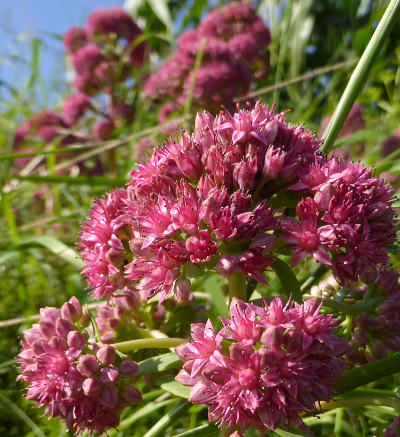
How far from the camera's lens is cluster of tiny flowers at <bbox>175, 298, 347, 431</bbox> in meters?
0.70

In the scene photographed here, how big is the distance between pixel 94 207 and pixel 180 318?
1.04 ft

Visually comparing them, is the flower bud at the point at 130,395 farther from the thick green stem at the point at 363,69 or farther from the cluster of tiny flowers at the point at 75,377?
the thick green stem at the point at 363,69

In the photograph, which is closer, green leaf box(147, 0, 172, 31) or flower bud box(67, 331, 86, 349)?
flower bud box(67, 331, 86, 349)

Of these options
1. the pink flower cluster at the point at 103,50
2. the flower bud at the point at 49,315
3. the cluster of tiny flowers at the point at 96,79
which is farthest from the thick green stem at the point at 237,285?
the pink flower cluster at the point at 103,50

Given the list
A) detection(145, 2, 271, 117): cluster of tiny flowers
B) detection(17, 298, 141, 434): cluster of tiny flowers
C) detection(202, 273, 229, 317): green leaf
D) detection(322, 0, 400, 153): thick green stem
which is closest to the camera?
detection(17, 298, 141, 434): cluster of tiny flowers

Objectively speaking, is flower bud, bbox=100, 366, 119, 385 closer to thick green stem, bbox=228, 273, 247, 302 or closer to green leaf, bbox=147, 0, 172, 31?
thick green stem, bbox=228, 273, 247, 302

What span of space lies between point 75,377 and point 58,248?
0.63m

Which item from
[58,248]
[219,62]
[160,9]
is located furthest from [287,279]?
[160,9]

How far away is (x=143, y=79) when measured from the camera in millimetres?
3578

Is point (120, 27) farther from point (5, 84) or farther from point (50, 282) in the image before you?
point (50, 282)

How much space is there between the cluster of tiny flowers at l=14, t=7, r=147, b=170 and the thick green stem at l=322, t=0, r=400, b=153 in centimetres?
220

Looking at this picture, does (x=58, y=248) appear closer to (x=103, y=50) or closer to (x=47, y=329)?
(x=47, y=329)

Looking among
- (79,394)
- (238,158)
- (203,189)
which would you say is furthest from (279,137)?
(79,394)

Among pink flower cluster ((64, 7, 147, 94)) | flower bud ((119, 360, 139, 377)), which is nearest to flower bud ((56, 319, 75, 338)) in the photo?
flower bud ((119, 360, 139, 377))
